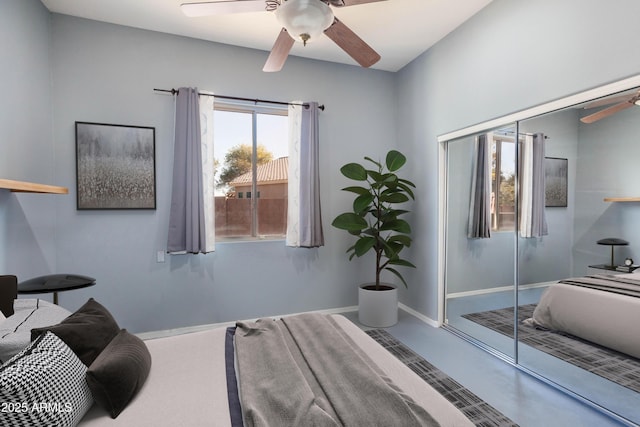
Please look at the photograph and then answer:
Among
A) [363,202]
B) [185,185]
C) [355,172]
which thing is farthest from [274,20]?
[363,202]

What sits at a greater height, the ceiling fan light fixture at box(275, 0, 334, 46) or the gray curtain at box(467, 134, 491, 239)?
the ceiling fan light fixture at box(275, 0, 334, 46)

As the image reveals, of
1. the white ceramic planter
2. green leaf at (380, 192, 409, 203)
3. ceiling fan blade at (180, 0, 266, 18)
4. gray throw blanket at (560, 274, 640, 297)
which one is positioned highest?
ceiling fan blade at (180, 0, 266, 18)

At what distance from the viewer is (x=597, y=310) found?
7.18ft

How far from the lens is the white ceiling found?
8.99ft

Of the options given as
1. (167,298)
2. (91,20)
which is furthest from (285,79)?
(167,298)

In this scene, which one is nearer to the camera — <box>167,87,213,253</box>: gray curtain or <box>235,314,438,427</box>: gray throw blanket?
<box>235,314,438,427</box>: gray throw blanket

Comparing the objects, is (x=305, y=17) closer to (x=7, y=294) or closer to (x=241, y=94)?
(x=241, y=94)

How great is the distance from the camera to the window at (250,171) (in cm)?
354

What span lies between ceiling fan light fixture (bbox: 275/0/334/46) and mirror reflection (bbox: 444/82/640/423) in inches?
70.5

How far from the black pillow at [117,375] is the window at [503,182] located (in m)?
2.84

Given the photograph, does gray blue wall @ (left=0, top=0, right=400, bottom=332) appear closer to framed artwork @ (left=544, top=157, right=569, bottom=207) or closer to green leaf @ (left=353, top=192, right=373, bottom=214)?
green leaf @ (left=353, top=192, right=373, bottom=214)

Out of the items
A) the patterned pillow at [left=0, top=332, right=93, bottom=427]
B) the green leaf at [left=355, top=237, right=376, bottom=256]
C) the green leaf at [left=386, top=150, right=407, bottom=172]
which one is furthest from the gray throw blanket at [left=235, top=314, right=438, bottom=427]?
the green leaf at [left=386, top=150, right=407, bottom=172]

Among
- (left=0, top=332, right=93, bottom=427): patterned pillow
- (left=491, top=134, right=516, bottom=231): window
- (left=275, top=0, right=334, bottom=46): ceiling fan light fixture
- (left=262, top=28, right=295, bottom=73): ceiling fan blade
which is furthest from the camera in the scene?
(left=491, top=134, right=516, bottom=231): window

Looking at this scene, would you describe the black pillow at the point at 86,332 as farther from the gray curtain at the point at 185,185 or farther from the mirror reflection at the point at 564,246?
the mirror reflection at the point at 564,246
